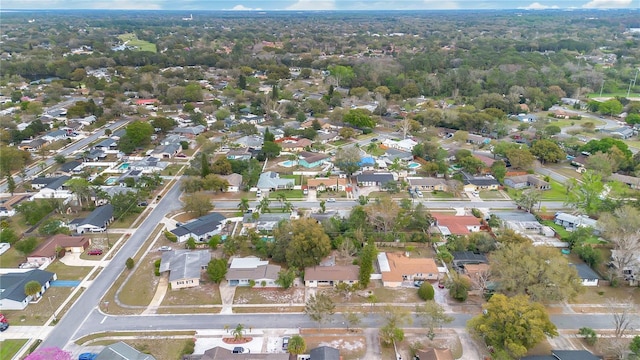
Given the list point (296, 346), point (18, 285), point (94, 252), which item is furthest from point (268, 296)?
point (18, 285)

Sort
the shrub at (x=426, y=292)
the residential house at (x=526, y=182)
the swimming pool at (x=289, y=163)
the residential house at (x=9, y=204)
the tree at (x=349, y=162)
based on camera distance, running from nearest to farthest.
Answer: the shrub at (x=426, y=292)
the residential house at (x=9, y=204)
the residential house at (x=526, y=182)
the tree at (x=349, y=162)
the swimming pool at (x=289, y=163)

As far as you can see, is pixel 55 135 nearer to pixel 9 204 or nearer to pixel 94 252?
pixel 9 204

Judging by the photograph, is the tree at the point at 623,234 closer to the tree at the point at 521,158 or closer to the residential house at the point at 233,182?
the tree at the point at 521,158

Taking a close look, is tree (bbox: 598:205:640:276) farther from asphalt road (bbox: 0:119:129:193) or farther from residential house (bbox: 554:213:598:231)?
asphalt road (bbox: 0:119:129:193)

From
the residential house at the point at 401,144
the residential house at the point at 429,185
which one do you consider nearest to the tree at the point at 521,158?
the residential house at the point at 429,185

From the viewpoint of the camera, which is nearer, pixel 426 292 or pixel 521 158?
pixel 426 292

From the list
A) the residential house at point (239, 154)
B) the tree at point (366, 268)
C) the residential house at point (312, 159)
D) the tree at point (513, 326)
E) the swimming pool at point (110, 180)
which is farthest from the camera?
the residential house at point (239, 154)

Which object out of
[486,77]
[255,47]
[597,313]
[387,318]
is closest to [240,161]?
[387,318]

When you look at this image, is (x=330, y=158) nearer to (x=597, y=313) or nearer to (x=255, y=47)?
(x=597, y=313)
